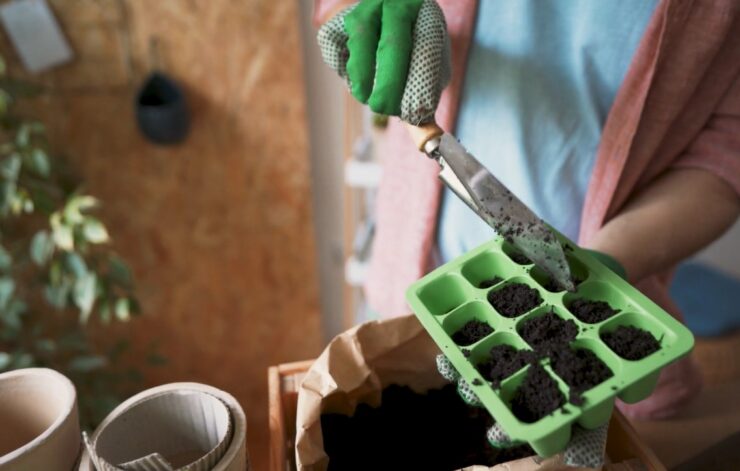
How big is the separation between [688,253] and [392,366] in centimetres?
36

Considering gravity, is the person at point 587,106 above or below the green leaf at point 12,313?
above

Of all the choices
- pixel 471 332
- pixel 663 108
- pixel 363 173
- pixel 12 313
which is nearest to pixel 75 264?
pixel 12 313

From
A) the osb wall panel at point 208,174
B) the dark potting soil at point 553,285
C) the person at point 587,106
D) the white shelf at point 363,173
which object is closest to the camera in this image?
the dark potting soil at point 553,285

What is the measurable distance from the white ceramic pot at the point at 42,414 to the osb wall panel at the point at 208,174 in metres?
1.03

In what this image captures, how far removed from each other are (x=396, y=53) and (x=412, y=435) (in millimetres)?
365

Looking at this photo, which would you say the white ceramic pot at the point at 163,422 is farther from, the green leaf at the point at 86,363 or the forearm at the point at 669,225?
the green leaf at the point at 86,363

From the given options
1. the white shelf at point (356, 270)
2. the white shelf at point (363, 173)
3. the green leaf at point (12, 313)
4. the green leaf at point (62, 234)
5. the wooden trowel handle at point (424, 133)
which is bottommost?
the white shelf at point (356, 270)

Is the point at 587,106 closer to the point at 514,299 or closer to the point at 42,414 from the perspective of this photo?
the point at 514,299

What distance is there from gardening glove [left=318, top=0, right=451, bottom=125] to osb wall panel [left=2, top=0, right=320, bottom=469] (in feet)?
2.49

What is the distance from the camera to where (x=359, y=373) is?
59 cm

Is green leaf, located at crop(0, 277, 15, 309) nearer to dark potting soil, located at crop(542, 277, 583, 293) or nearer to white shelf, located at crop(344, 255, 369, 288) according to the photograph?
white shelf, located at crop(344, 255, 369, 288)

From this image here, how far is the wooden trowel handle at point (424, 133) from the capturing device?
1.94ft

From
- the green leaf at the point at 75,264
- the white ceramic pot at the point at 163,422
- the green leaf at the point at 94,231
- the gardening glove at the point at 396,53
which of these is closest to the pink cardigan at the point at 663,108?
the gardening glove at the point at 396,53

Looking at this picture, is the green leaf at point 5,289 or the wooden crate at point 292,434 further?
the green leaf at point 5,289
